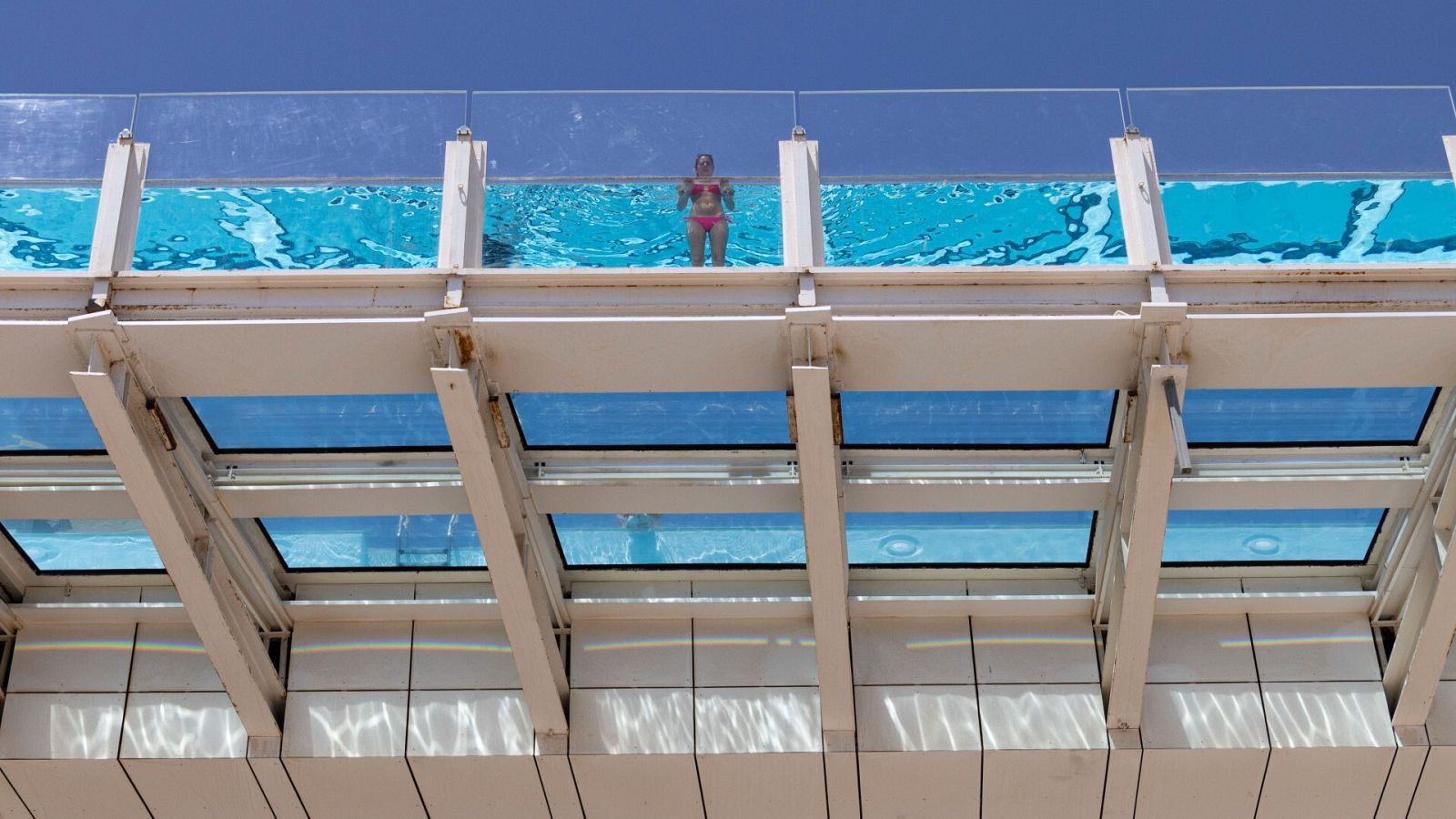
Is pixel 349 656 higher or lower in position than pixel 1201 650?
higher

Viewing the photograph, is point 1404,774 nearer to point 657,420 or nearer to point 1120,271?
point 1120,271

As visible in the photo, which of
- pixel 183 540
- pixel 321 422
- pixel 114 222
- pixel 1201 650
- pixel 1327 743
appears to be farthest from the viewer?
pixel 1201 650

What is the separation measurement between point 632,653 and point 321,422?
3153 mm

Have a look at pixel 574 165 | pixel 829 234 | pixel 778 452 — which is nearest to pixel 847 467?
pixel 778 452

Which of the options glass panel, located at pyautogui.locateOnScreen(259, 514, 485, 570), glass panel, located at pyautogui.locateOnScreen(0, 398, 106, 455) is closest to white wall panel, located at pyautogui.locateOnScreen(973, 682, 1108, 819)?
glass panel, located at pyautogui.locateOnScreen(259, 514, 485, 570)

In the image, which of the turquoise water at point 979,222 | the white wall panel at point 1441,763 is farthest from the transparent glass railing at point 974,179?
the white wall panel at point 1441,763

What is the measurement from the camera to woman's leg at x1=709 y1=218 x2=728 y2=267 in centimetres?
976

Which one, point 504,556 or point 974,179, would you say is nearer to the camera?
point 974,179

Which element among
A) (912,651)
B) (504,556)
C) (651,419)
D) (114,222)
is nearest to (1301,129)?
(651,419)

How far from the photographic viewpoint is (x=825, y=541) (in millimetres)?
10773

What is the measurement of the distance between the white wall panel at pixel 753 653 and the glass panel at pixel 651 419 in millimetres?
1872

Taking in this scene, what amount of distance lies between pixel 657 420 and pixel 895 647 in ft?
9.61

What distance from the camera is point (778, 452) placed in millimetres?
11492

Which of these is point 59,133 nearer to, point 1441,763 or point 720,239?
point 720,239
